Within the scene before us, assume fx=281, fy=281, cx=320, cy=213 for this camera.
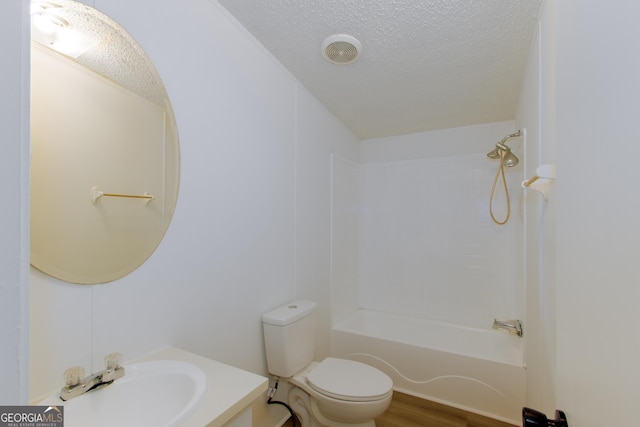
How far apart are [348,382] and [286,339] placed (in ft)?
1.38

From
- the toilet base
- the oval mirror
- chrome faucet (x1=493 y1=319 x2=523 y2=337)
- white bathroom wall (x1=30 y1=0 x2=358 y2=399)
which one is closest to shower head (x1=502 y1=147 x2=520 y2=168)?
chrome faucet (x1=493 y1=319 x2=523 y2=337)

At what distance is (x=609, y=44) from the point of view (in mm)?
417

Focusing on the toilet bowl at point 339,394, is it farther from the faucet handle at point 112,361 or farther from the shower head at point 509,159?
the shower head at point 509,159

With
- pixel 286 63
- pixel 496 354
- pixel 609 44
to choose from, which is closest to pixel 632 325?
pixel 609 44

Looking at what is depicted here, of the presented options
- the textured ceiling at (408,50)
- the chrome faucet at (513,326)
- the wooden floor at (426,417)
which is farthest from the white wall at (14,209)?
the chrome faucet at (513,326)

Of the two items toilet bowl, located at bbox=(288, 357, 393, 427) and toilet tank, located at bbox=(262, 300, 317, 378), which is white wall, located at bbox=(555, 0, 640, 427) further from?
toilet tank, located at bbox=(262, 300, 317, 378)

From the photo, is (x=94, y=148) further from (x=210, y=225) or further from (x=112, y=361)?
(x=112, y=361)

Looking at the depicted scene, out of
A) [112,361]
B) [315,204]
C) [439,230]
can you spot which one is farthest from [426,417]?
[112,361]

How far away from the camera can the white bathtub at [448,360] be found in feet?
6.22

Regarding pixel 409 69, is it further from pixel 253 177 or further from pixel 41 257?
pixel 41 257

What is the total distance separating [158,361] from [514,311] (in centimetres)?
263

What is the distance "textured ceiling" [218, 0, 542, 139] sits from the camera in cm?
131

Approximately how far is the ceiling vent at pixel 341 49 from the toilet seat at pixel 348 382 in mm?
1849

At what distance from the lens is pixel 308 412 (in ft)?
5.39
